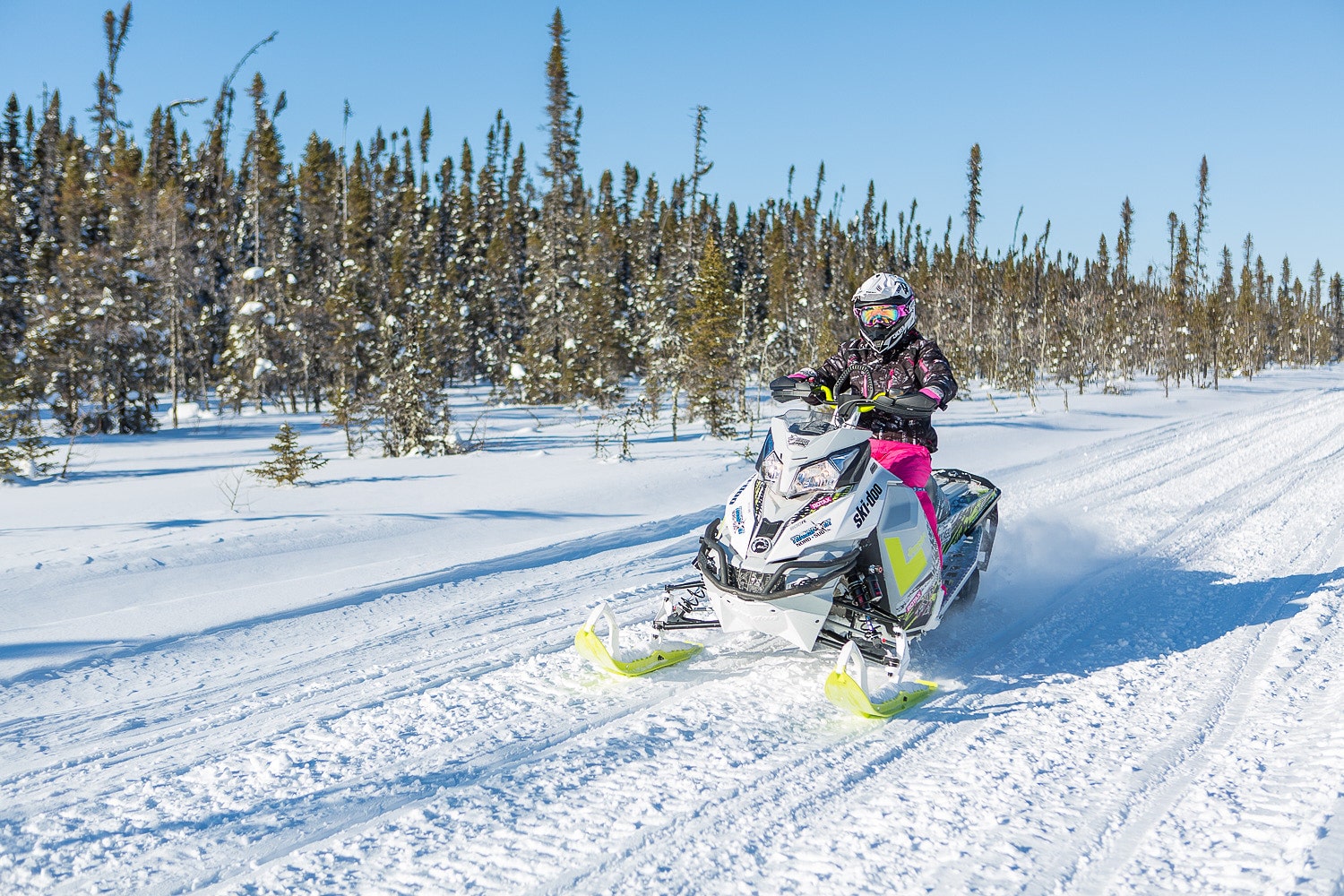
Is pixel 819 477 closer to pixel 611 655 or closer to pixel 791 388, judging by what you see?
pixel 791 388

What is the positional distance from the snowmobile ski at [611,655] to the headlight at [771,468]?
1.02 metres

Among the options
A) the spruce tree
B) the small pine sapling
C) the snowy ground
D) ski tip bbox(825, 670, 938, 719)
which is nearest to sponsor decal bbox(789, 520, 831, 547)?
ski tip bbox(825, 670, 938, 719)

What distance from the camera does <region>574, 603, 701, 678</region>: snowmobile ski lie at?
439cm

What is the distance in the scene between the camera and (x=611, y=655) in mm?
4426

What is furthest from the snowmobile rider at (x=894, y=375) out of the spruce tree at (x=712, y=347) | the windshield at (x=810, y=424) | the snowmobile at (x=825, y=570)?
the spruce tree at (x=712, y=347)

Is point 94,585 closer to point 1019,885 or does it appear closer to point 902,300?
point 902,300

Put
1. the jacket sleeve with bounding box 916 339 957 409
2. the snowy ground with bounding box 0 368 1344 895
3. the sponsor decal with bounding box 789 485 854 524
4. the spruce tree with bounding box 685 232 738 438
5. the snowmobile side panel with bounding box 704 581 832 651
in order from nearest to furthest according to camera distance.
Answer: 1. the snowy ground with bounding box 0 368 1344 895
2. the snowmobile side panel with bounding box 704 581 832 651
3. the sponsor decal with bounding box 789 485 854 524
4. the jacket sleeve with bounding box 916 339 957 409
5. the spruce tree with bounding box 685 232 738 438

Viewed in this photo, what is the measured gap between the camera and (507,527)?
8281 mm

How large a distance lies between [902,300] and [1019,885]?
3201 mm

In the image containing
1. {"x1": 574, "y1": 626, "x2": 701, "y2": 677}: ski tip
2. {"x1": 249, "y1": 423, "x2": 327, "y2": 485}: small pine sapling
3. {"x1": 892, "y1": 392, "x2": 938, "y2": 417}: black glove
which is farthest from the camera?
{"x1": 249, "y1": 423, "x2": 327, "y2": 485}: small pine sapling

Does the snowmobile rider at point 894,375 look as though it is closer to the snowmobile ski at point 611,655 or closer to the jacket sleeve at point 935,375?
the jacket sleeve at point 935,375

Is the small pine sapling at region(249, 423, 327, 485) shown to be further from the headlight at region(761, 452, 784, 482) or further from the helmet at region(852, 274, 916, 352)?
the headlight at region(761, 452, 784, 482)

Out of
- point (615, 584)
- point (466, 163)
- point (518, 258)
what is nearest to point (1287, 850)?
point (615, 584)

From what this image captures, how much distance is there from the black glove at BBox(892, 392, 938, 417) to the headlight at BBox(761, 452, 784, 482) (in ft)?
2.52
